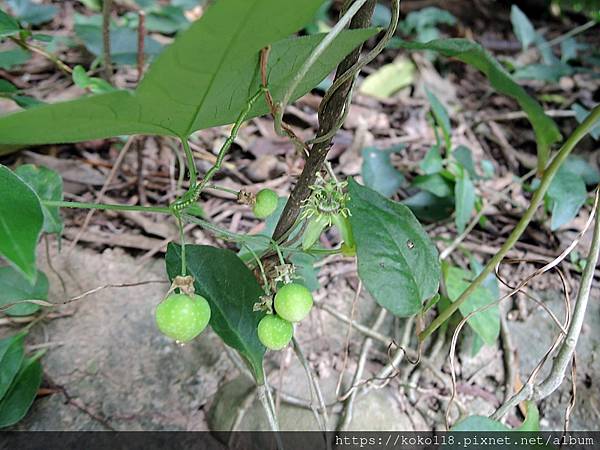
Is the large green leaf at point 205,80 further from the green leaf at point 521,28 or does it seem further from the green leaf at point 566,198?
the green leaf at point 521,28

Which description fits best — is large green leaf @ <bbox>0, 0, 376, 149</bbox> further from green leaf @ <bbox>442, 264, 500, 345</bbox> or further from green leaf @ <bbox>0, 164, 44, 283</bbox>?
green leaf @ <bbox>442, 264, 500, 345</bbox>

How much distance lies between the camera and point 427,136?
1728 millimetres

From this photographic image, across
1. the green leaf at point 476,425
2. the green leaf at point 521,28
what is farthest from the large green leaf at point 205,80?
the green leaf at point 521,28

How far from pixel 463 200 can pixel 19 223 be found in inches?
38.9

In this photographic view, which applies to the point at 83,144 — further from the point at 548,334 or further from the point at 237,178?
the point at 548,334

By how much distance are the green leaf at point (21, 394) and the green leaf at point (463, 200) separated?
3.07 ft

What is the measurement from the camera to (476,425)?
0.65 m

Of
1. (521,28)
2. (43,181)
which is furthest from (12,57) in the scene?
(521,28)

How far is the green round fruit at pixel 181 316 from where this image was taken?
1.95 feet

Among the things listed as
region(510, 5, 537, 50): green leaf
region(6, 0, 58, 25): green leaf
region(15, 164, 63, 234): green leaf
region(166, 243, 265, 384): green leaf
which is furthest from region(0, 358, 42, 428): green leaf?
region(510, 5, 537, 50): green leaf

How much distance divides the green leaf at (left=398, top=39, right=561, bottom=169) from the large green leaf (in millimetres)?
182

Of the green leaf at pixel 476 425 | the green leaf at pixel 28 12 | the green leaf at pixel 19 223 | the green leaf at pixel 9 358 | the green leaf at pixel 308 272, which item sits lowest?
the green leaf at pixel 9 358

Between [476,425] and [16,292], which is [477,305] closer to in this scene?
[476,425]

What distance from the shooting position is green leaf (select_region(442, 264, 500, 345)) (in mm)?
1030
